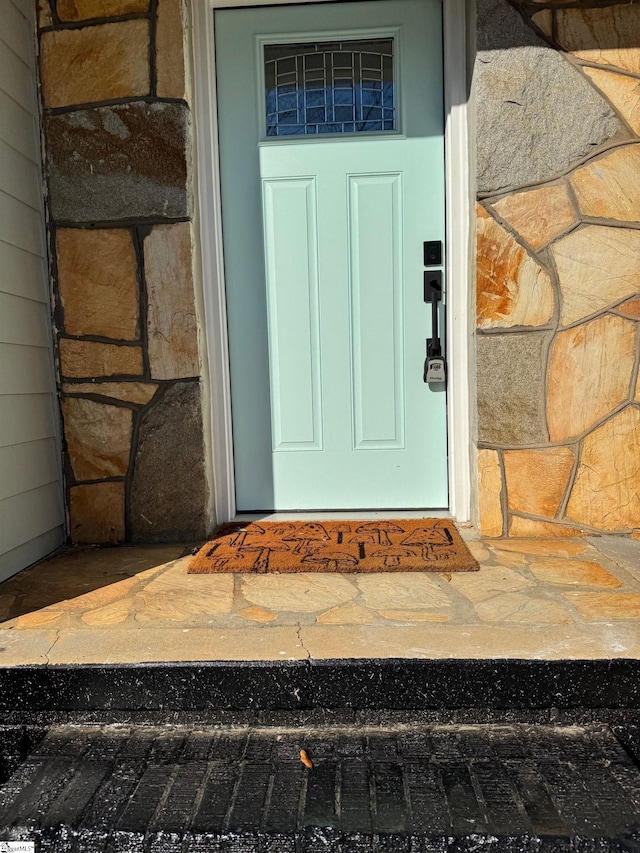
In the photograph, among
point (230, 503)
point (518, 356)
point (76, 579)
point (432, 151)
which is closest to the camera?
point (76, 579)

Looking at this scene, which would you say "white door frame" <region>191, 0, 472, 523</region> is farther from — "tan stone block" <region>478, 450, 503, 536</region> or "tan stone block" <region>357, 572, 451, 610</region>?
"tan stone block" <region>357, 572, 451, 610</region>

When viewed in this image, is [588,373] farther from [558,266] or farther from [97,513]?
[97,513]

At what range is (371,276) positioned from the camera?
2.87 meters

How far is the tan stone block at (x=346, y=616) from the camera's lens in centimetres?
190

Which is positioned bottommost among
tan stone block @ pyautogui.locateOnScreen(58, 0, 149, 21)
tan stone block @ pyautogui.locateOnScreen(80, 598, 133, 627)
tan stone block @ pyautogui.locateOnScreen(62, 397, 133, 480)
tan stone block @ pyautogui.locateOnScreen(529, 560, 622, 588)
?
tan stone block @ pyautogui.locateOnScreen(80, 598, 133, 627)

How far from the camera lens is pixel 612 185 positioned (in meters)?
2.50

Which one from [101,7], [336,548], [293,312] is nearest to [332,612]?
[336,548]

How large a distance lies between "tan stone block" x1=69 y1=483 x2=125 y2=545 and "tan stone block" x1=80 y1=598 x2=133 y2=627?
74 cm

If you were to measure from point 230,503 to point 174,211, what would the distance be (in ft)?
4.45

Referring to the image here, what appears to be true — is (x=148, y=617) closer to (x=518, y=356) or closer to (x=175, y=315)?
(x=175, y=315)

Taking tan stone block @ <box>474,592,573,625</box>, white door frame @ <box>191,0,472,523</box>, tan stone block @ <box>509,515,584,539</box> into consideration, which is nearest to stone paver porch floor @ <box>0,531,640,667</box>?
tan stone block @ <box>474,592,573,625</box>

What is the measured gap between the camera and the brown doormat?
2.36 m

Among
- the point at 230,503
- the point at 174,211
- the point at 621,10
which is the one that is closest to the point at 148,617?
the point at 230,503

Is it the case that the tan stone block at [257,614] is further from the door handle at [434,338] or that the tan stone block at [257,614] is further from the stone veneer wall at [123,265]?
the door handle at [434,338]
